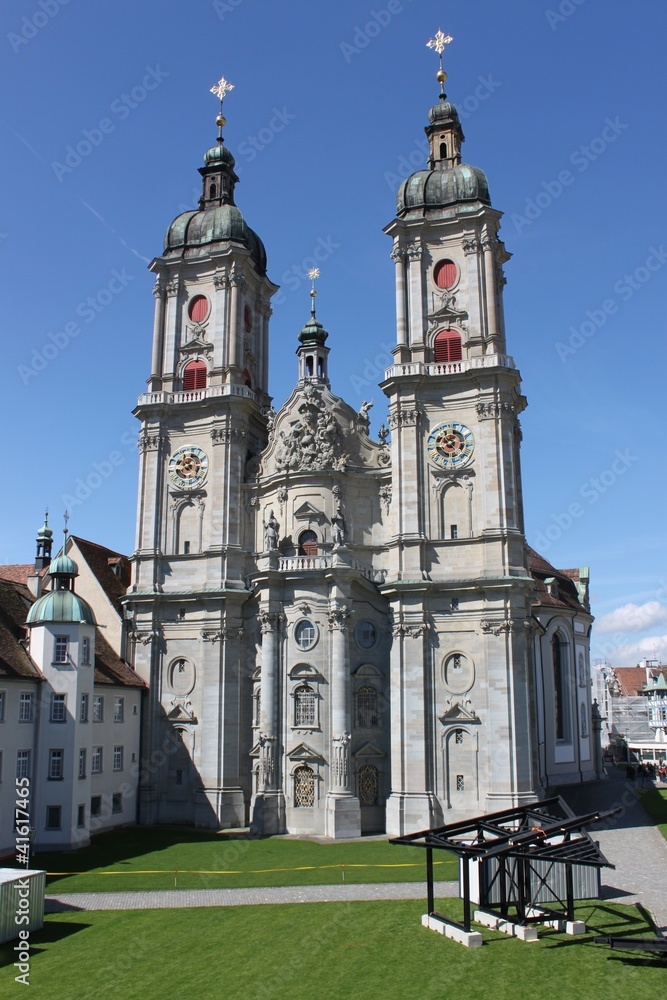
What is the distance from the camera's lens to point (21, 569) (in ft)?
210

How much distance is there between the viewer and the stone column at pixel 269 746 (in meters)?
48.6

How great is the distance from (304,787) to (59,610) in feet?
54.0

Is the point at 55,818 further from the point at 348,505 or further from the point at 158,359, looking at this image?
the point at 158,359

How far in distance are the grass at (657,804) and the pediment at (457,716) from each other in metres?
10.9

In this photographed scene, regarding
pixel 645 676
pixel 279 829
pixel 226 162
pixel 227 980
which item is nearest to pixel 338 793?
pixel 279 829

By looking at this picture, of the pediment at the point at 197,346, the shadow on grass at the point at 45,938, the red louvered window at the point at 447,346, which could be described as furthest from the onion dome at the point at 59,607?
the red louvered window at the point at 447,346

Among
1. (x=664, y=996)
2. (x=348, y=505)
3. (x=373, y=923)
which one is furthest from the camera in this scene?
(x=348, y=505)

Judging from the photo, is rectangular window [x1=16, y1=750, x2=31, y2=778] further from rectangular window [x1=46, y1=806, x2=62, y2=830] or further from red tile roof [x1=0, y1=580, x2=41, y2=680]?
red tile roof [x1=0, y1=580, x2=41, y2=680]

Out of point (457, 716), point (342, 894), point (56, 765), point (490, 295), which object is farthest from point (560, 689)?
point (342, 894)

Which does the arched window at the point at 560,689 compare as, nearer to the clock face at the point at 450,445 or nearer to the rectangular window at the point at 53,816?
the clock face at the point at 450,445

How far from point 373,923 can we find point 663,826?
24672 millimetres

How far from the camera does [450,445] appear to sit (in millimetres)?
52906

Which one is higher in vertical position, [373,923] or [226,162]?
[226,162]

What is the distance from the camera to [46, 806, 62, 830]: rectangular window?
141 feet
